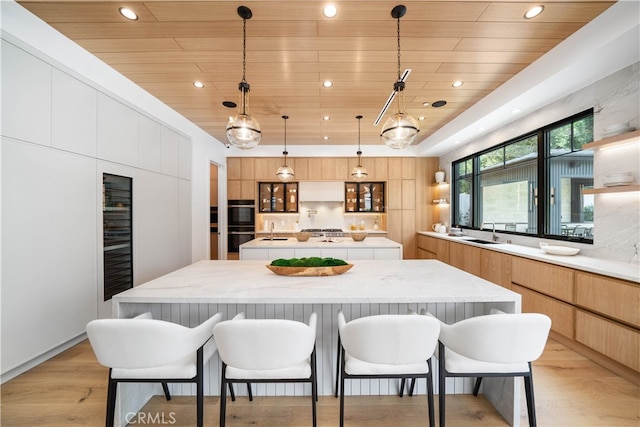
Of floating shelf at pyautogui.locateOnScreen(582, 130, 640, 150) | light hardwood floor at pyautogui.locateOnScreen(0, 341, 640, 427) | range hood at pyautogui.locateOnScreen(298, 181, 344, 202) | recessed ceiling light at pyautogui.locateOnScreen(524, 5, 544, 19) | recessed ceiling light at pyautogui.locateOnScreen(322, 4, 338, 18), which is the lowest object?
light hardwood floor at pyautogui.locateOnScreen(0, 341, 640, 427)

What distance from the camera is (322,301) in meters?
1.57

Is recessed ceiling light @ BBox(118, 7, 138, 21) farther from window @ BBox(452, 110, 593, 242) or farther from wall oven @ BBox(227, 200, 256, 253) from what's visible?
window @ BBox(452, 110, 593, 242)

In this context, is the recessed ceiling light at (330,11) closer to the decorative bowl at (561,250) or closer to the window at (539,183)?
the window at (539,183)

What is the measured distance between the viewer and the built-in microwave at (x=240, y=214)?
6.21 meters

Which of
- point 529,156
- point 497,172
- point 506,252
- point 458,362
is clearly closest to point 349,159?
point 497,172

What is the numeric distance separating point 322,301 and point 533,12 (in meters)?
2.69

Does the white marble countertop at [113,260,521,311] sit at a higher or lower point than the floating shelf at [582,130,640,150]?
lower

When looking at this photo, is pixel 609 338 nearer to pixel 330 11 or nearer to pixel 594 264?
pixel 594 264

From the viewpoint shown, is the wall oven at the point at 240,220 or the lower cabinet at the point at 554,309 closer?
the lower cabinet at the point at 554,309

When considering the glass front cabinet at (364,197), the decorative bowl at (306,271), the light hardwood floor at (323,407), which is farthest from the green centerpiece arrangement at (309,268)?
the glass front cabinet at (364,197)

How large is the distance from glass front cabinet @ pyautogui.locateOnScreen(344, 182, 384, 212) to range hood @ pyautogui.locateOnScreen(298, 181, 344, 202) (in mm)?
214

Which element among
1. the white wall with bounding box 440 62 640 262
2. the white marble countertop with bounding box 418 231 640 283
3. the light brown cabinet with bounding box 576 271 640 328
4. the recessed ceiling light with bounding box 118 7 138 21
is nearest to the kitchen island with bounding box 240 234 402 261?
the white marble countertop with bounding box 418 231 640 283

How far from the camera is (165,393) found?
192 centimetres

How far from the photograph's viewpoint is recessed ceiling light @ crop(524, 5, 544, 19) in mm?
2027
